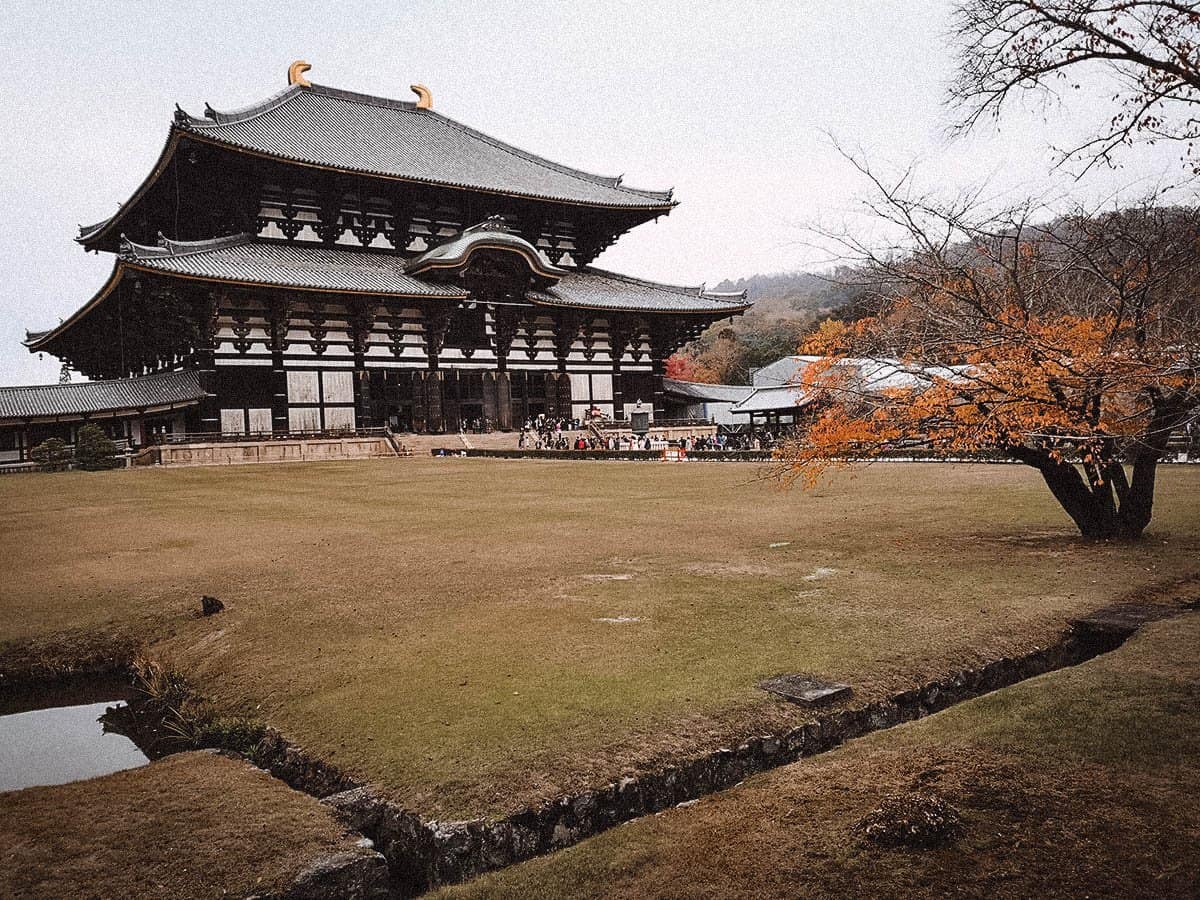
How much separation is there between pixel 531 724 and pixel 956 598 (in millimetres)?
4610

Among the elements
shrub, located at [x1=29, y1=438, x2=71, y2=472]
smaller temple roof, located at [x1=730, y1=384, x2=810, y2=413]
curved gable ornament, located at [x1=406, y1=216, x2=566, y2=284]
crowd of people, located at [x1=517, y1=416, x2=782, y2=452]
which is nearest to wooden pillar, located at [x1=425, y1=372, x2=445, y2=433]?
crowd of people, located at [x1=517, y1=416, x2=782, y2=452]

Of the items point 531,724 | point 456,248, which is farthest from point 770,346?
point 531,724

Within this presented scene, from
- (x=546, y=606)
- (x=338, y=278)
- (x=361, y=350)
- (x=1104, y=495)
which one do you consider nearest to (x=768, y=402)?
(x=361, y=350)

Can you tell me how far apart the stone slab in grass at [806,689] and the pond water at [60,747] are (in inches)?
168

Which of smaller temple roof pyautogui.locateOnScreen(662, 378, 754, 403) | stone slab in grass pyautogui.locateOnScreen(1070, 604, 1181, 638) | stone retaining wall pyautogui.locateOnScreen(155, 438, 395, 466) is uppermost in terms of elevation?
smaller temple roof pyautogui.locateOnScreen(662, 378, 754, 403)

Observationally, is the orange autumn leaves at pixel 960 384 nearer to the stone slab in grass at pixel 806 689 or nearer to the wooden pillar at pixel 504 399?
the stone slab in grass at pixel 806 689

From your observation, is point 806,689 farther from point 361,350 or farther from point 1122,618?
point 361,350

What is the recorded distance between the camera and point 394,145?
132 feet

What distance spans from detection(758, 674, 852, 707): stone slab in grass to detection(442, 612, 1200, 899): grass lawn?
42 cm

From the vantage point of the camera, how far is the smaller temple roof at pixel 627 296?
3869 centimetres

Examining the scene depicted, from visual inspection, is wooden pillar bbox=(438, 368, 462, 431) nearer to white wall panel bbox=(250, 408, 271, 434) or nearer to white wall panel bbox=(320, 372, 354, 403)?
white wall panel bbox=(320, 372, 354, 403)

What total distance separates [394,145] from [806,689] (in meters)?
40.6

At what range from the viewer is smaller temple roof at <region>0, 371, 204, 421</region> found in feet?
99.3

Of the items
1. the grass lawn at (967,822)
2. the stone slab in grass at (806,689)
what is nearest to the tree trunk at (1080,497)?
the grass lawn at (967,822)
